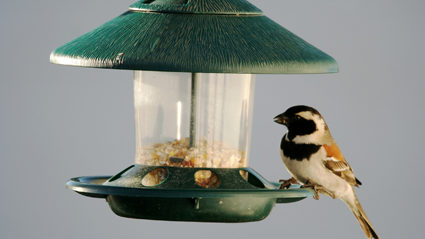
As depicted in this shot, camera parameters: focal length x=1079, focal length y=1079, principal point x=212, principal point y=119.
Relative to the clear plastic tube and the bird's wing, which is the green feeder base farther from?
the bird's wing

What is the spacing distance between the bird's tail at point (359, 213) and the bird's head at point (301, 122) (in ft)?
2.44

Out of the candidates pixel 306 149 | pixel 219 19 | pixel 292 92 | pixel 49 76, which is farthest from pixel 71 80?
pixel 219 19

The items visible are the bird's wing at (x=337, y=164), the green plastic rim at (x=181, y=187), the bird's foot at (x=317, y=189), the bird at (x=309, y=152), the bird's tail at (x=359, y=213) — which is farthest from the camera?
the bird's tail at (x=359, y=213)

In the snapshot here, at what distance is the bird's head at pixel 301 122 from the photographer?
665 cm

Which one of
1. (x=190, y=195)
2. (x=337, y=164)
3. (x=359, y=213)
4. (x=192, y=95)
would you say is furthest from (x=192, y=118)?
(x=359, y=213)

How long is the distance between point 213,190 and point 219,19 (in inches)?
35.1

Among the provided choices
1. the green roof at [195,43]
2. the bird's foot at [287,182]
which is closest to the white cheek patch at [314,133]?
the bird's foot at [287,182]

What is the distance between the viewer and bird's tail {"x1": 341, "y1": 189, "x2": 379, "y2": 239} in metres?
7.34

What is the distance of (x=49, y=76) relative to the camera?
1108 centimetres

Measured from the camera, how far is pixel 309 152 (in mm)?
6730

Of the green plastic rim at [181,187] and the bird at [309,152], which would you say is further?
the bird at [309,152]

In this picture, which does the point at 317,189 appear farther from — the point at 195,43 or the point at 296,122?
the point at 195,43

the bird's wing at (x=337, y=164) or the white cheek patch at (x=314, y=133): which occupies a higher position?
the white cheek patch at (x=314, y=133)

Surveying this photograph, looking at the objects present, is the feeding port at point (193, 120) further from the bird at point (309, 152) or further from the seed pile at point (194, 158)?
the bird at point (309, 152)
